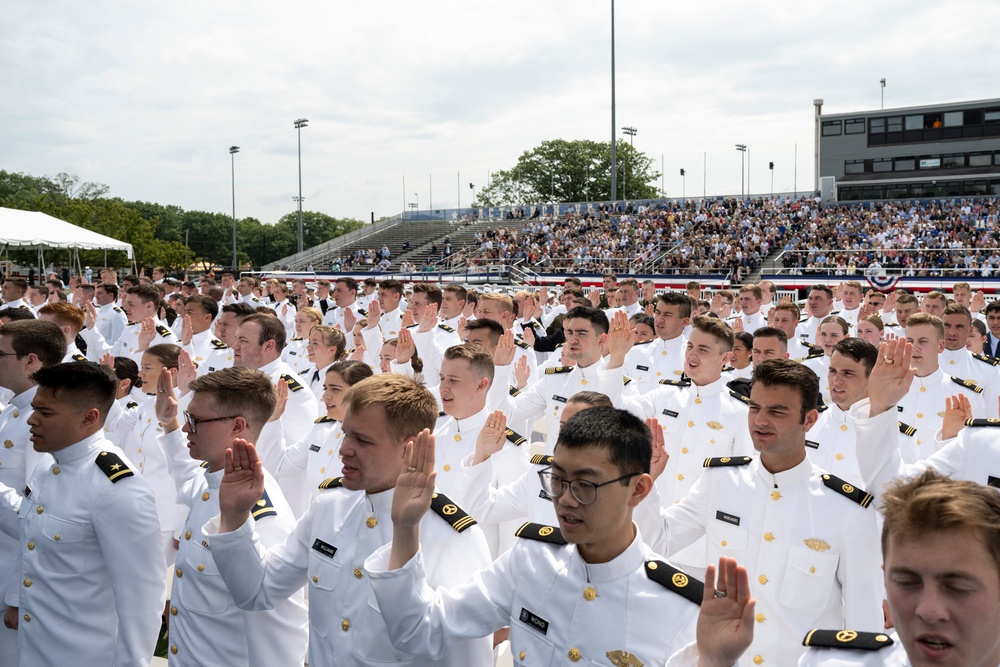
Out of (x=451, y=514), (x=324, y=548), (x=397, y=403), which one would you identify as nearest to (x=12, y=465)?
(x=324, y=548)

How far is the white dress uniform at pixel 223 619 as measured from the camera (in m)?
2.86

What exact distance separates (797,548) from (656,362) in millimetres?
4873

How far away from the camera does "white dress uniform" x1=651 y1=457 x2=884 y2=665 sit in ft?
9.64

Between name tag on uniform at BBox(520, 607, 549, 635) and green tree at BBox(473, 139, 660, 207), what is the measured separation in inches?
2878

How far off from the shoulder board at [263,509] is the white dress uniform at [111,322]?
891 cm

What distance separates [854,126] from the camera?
37.6 metres

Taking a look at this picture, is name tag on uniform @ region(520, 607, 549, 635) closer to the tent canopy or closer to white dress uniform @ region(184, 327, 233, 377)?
white dress uniform @ region(184, 327, 233, 377)

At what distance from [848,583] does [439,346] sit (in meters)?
6.16

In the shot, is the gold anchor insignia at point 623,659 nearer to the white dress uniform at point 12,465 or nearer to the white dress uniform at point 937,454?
the white dress uniform at point 937,454

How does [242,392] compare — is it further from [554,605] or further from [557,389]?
[557,389]

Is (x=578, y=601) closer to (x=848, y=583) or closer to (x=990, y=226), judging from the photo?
(x=848, y=583)

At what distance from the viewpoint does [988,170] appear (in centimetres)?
3506

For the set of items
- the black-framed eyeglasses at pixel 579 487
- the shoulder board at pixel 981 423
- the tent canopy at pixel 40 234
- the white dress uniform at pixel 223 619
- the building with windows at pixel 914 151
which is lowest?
the white dress uniform at pixel 223 619

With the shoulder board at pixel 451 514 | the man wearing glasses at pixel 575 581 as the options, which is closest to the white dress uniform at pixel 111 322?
the shoulder board at pixel 451 514
